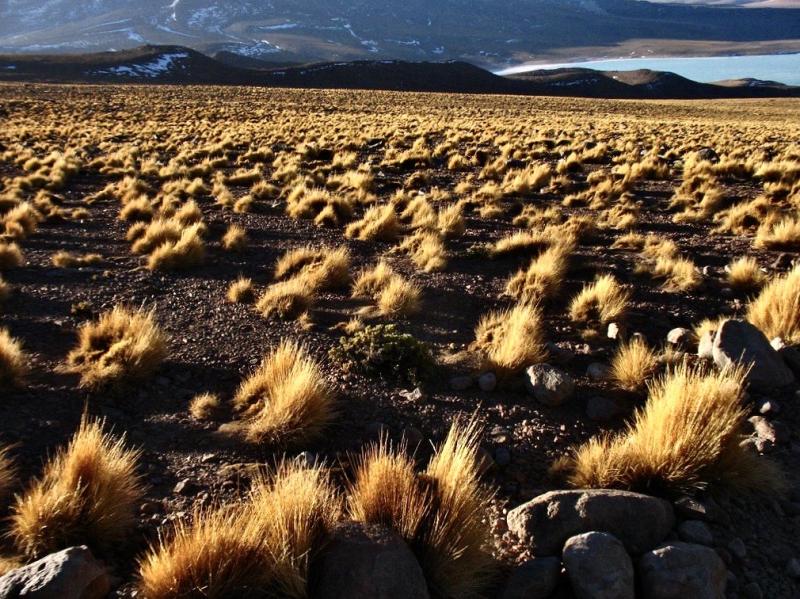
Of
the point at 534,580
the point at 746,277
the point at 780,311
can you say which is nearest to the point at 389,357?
the point at 534,580

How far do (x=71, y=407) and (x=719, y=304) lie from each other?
643 centimetres

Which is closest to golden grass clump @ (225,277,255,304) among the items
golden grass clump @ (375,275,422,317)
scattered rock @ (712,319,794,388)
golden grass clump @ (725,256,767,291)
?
golden grass clump @ (375,275,422,317)

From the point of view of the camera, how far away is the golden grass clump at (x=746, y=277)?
6395 mm

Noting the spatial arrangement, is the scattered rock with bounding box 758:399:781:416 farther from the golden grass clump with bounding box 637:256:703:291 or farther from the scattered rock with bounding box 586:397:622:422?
the golden grass clump with bounding box 637:256:703:291

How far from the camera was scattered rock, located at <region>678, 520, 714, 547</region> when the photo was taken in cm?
285

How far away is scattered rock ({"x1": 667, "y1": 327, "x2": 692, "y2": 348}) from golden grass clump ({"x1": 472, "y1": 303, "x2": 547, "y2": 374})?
3.94 ft

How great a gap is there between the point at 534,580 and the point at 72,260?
7.94 m

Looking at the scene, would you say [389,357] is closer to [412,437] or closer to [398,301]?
[412,437]

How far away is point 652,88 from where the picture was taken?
10969cm

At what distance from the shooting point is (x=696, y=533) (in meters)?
2.87

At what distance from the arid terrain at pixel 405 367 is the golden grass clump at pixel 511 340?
0.08 feet

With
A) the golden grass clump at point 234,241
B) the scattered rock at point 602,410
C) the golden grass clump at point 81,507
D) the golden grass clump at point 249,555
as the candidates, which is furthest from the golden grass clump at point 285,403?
the golden grass clump at point 234,241

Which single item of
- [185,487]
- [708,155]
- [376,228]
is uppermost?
[708,155]

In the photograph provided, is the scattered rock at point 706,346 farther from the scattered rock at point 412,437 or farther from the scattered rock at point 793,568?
the scattered rock at point 412,437
